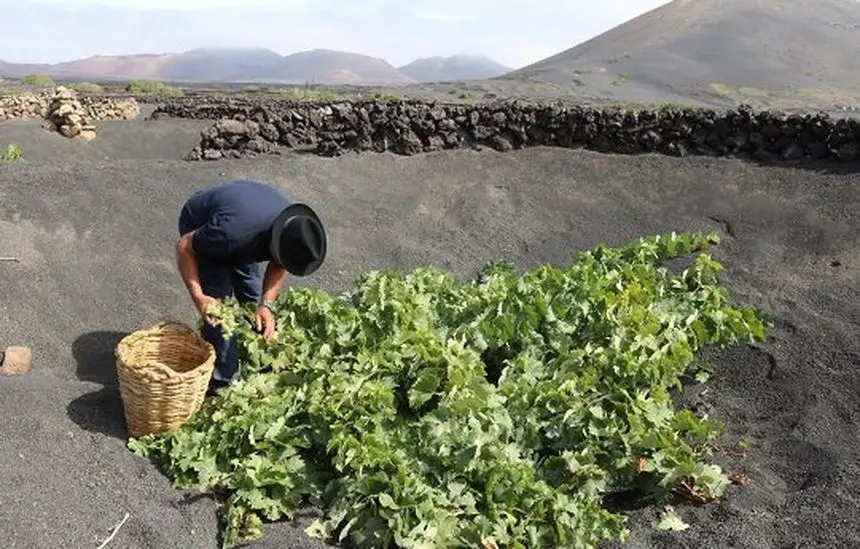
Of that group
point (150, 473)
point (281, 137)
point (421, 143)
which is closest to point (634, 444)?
point (150, 473)

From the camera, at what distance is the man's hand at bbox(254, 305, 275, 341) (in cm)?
558

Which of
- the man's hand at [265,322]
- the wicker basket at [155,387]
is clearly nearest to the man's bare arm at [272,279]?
the man's hand at [265,322]

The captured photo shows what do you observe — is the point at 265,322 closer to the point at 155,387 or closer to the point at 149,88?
the point at 155,387

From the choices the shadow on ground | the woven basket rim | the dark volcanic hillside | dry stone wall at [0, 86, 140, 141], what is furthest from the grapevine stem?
the dark volcanic hillside

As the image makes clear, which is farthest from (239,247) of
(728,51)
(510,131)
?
(728,51)

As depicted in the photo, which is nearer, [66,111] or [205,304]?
[205,304]

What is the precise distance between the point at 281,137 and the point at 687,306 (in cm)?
861

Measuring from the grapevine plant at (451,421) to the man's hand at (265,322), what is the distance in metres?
0.07

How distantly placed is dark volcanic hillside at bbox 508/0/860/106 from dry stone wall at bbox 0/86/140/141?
28.6 m

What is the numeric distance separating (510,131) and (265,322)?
8.78 meters

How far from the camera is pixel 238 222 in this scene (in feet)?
17.8

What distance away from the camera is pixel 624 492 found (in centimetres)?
509

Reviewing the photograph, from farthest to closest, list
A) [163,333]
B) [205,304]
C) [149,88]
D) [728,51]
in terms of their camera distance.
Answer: [728,51], [149,88], [163,333], [205,304]

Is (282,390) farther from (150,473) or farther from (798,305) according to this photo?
(798,305)
